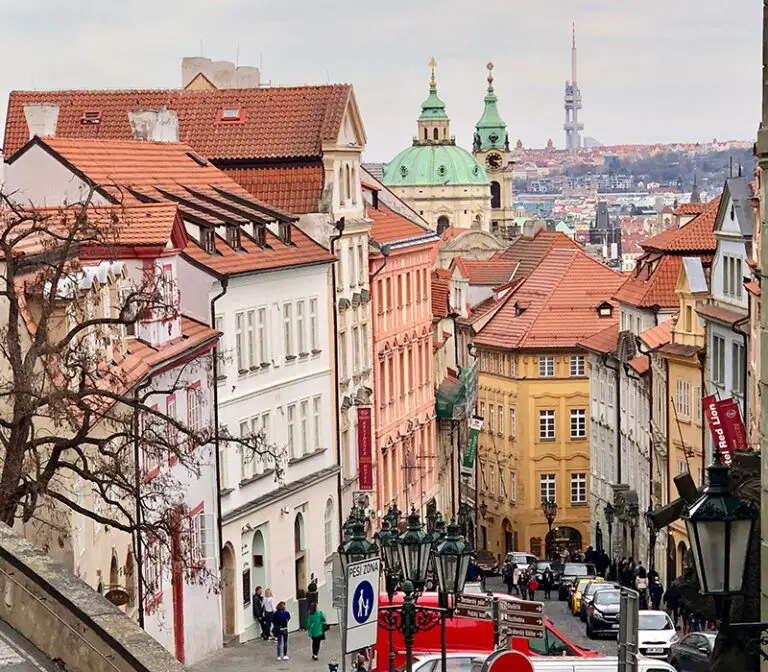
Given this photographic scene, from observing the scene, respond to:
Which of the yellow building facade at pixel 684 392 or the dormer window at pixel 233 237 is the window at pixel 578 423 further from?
the dormer window at pixel 233 237

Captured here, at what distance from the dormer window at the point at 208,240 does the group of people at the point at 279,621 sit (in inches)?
273

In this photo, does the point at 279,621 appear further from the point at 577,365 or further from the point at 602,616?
the point at 577,365

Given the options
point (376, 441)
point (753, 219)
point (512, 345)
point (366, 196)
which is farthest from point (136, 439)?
point (512, 345)

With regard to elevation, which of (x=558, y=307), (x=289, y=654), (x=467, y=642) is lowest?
(x=289, y=654)

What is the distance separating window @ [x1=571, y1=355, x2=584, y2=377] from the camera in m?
91.4

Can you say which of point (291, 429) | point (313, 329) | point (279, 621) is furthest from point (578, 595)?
point (279, 621)

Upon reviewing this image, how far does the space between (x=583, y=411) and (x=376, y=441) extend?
111 feet

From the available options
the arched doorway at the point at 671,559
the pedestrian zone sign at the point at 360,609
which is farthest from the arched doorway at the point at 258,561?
the pedestrian zone sign at the point at 360,609

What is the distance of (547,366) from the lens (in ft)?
301

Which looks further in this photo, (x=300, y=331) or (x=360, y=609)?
(x=300, y=331)

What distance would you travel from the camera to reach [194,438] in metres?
23.8

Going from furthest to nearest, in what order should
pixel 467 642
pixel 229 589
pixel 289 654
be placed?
1. pixel 229 589
2. pixel 289 654
3. pixel 467 642

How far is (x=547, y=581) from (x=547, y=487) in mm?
29247

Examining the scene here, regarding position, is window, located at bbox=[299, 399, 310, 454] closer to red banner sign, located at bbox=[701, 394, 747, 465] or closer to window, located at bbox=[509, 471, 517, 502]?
red banner sign, located at bbox=[701, 394, 747, 465]
